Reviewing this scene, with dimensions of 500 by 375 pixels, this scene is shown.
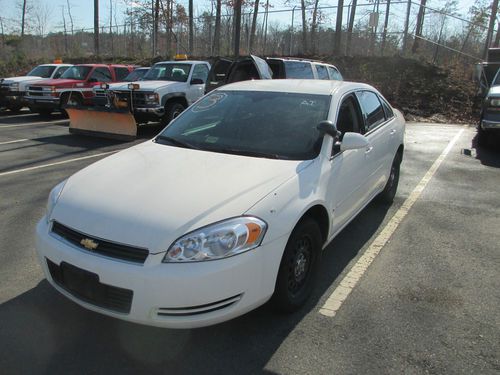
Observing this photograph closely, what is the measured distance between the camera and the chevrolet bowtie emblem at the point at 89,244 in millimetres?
2670

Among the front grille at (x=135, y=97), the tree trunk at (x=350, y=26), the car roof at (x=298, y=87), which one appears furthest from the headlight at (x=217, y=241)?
the tree trunk at (x=350, y=26)

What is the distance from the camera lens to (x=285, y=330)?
10.1 feet

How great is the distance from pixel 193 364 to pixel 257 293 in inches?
23.2

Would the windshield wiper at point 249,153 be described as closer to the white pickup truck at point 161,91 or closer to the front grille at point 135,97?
the white pickup truck at point 161,91

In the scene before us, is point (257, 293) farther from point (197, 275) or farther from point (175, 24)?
point (175, 24)

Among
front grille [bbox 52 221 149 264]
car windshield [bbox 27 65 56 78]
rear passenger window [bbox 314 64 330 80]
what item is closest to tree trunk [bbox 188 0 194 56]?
car windshield [bbox 27 65 56 78]

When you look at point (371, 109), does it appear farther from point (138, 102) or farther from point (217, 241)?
point (138, 102)

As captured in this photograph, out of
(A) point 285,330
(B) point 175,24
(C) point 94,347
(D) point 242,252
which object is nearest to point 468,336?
(A) point 285,330

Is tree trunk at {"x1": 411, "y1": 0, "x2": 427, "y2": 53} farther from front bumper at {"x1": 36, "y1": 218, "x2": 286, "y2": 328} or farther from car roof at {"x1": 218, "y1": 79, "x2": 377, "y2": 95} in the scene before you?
front bumper at {"x1": 36, "y1": 218, "x2": 286, "y2": 328}

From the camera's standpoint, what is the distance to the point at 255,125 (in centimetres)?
390

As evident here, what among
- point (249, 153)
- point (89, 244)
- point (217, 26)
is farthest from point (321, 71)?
point (217, 26)

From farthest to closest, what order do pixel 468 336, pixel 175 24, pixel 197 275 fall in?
1. pixel 175 24
2. pixel 468 336
3. pixel 197 275

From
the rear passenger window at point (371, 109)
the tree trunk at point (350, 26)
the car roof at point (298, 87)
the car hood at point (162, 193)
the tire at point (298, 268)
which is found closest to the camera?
the car hood at point (162, 193)

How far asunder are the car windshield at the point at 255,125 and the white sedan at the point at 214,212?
0.04ft
